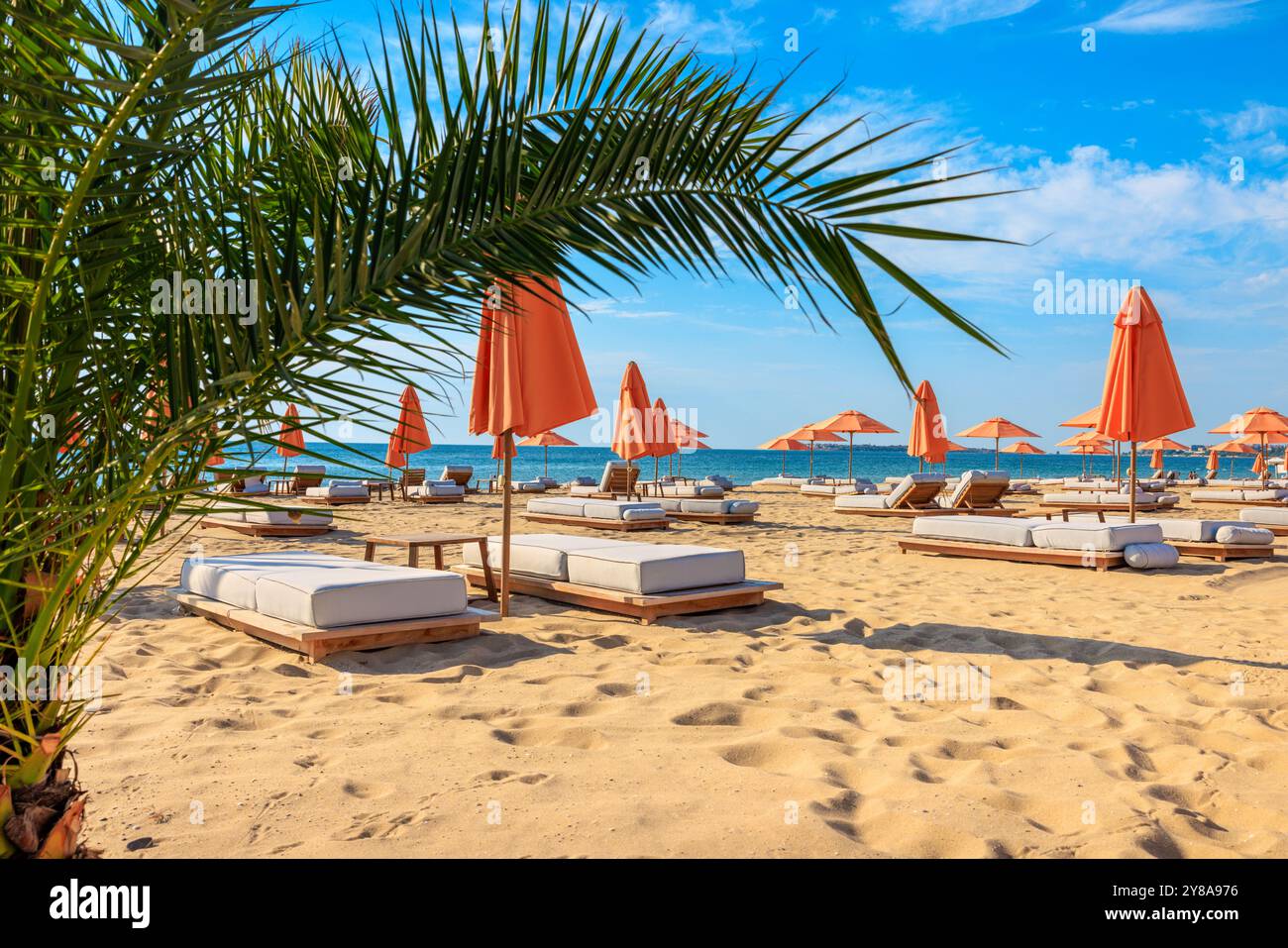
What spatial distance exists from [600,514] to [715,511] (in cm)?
247

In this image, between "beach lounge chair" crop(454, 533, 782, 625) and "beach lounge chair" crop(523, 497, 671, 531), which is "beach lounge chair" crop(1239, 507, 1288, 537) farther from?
"beach lounge chair" crop(454, 533, 782, 625)

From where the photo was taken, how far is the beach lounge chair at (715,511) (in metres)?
15.1

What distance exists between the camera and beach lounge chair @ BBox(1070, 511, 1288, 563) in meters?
9.90

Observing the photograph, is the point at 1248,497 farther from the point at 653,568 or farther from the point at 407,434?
the point at 653,568

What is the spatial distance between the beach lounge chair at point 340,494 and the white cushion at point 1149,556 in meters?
13.2

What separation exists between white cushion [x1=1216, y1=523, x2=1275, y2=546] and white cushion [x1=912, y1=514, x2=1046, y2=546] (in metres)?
1.92

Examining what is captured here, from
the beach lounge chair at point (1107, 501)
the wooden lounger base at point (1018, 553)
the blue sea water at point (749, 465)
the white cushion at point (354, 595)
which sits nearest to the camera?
the white cushion at point (354, 595)

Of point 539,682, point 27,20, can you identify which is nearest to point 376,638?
point 539,682

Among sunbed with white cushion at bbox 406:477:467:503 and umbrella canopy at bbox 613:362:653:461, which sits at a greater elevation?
umbrella canopy at bbox 613:362:653:461

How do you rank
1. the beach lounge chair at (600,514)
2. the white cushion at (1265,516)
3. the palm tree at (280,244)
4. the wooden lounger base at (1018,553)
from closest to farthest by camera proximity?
the palm tree at (280,244)
the wooden lounger base at (1018,553)
the white cushion at (1265,516)
the beach lounge chair at (600,514)

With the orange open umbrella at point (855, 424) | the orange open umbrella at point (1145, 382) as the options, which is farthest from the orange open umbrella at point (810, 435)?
the orange open umbrella at point (1145, 382)

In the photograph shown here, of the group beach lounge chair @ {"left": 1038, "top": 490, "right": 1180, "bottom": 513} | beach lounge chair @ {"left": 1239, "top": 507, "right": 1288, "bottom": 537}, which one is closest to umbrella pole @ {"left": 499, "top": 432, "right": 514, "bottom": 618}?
beach lounge chair @ {"left": 1239, "top": 507, "right": 1288, "bottom": 537}

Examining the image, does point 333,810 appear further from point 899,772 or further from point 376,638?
point 376,638

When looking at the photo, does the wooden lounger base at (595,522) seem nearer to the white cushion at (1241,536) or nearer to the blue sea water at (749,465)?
the white cushion at (1241,536)
